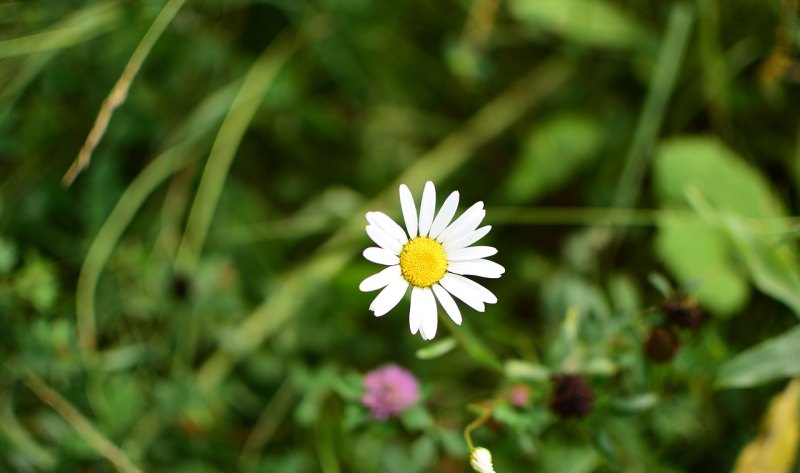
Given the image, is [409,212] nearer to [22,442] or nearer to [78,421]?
[78,421]

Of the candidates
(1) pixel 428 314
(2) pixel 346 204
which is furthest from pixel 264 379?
(1) pixel 428 314

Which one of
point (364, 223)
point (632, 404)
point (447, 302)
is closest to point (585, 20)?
point (364, 223)

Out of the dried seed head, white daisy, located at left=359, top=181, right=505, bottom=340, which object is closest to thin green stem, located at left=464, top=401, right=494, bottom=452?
the dried seed head

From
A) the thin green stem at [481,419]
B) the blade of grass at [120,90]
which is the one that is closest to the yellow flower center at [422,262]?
the thin green stem at [481,419]

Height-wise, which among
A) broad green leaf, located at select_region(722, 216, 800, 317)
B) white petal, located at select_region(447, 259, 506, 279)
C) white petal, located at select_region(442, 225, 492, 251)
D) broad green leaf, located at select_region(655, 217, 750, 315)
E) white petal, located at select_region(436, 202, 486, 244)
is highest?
broad green leaf, located at select_region(655, 217, 750, 315)

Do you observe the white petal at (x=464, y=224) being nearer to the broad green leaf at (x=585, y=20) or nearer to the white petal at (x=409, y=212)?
the white petal at (x=409, y=212)

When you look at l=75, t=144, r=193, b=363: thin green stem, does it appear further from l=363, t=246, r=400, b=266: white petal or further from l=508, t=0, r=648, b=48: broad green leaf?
l=508, t=0, r=648, b=48: broad green leaf
